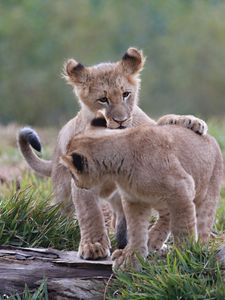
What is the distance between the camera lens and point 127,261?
646 centimetres

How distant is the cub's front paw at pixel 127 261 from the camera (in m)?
6.42

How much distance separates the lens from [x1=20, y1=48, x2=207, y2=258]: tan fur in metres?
7.24

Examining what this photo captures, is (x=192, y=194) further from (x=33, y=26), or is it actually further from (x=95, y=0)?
(x=95, y=0)

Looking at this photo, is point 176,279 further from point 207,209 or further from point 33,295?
point 207,209

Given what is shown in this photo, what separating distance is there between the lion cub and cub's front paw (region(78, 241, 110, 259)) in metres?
0.21

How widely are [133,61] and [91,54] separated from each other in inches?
1458

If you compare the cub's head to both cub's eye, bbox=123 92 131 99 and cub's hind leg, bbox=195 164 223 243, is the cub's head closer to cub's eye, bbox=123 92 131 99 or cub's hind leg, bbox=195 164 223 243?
cub's eye, bbox=123 92 131 99

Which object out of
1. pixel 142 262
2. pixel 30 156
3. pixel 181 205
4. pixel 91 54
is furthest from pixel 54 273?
pixel 91 54

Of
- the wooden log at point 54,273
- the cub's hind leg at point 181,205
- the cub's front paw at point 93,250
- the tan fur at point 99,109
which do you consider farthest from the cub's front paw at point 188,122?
the wooden log at point 54,273

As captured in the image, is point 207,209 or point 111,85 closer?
point 207,209

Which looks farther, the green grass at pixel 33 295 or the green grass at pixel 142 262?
the green grass at pixel 33 295

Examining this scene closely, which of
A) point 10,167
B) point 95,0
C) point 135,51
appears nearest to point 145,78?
point 95,0

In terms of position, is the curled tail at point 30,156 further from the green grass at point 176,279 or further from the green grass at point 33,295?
the green grass at point 176,279

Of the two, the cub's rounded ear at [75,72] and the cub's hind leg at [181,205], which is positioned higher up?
the cub's rounded ear at [75,72]
